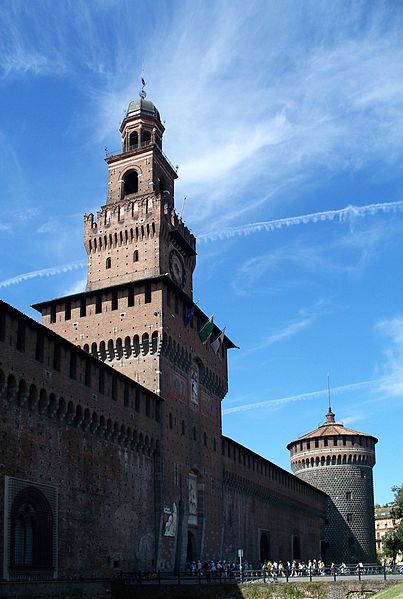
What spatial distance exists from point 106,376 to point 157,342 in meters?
6.28

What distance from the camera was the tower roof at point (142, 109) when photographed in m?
52.8

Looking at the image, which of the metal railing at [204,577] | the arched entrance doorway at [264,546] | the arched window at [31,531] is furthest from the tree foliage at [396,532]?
the arched window at [31,531]

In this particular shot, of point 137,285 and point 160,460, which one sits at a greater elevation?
point 137,285

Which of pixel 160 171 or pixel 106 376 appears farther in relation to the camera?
pixel 160 171

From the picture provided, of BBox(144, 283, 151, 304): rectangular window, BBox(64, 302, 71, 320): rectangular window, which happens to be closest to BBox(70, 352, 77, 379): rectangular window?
BBox(144, 283, 151, 304): rectangular window

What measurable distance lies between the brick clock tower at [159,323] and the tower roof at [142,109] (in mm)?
77

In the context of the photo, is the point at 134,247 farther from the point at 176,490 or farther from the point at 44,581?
the point at 44,581

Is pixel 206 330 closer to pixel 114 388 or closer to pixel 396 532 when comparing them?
pixel 114 388

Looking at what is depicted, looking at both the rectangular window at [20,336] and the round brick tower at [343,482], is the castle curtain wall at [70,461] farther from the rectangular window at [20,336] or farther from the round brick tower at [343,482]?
the round brick tower at [343,482]

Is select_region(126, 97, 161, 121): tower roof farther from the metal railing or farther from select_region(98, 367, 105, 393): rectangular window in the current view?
the metal railing

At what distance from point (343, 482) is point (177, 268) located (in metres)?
38.5

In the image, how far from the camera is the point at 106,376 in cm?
3519

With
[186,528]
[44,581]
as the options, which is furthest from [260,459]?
[44,581]

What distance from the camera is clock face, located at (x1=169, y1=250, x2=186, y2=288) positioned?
47938 millimetres
